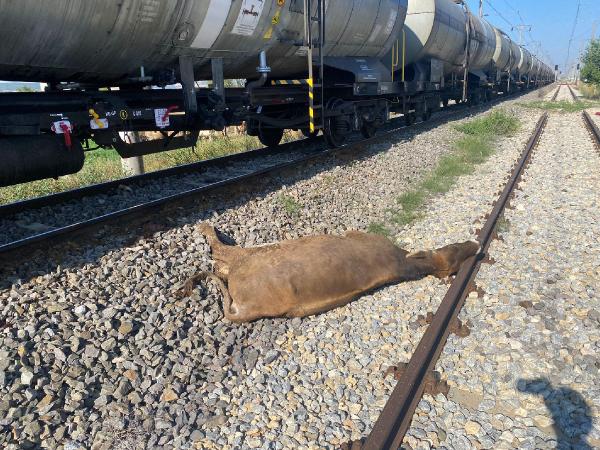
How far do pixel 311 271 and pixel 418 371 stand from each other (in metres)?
1.25

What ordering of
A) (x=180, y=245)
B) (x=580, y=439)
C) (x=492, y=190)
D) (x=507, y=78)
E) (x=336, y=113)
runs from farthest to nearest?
(x=507, y=78)
(x=336, y=113)
(x=492, y=190)
(x=180, y=245)
(x=580, y=439)

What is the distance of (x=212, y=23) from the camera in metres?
6.16

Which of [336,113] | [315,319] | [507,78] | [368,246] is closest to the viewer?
[315,319]

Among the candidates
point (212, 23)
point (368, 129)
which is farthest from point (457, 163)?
point (212, 23)

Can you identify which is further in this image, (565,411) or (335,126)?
(335,126)

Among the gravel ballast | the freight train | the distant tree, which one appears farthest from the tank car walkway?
the distant tree

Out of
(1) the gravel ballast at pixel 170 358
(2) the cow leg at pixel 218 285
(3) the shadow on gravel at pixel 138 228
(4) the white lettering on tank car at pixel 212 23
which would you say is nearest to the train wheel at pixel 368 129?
(3) the shadow on gravel at pixel 138 228


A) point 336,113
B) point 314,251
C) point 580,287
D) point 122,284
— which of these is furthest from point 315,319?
point 336,113

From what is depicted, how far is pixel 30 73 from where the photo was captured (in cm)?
506

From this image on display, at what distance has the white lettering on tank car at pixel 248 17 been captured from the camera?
655cm

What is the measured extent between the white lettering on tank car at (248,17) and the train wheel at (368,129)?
5337 millimetres

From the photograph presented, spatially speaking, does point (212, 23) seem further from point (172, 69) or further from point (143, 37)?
point (143, 37)

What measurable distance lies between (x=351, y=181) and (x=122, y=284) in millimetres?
4465

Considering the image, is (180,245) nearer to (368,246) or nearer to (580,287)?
(368,246)
